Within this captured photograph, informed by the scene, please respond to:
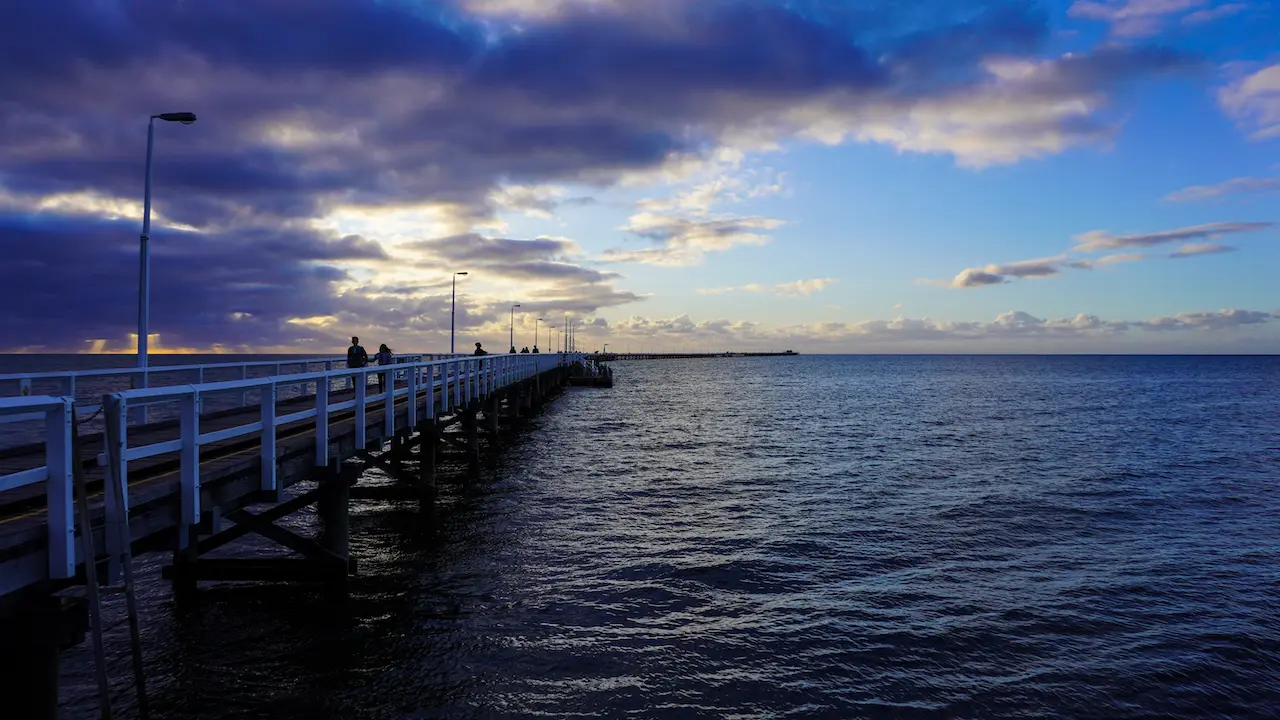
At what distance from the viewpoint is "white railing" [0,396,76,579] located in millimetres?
5070

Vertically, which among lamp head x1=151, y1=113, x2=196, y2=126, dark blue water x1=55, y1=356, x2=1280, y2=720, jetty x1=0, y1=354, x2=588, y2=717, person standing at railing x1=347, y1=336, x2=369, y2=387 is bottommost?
dark blue water x1=55, y1=356, x2=1280, y2=720

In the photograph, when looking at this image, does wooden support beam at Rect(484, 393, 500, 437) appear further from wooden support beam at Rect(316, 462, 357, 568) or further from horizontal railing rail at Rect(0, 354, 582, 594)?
horizontal railing rail at Rect(0, 354, 582, 594)

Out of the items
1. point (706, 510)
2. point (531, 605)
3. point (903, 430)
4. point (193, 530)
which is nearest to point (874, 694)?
point (531, 605)

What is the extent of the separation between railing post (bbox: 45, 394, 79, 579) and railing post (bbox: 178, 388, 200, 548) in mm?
1516

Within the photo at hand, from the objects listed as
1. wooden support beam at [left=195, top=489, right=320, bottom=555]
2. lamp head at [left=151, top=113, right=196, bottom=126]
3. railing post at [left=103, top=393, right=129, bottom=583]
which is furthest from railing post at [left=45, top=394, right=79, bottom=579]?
lamp head at [left=151, top=113, right=196, bottom=126]

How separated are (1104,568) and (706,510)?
27.1 ft

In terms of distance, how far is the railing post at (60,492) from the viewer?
5.09m

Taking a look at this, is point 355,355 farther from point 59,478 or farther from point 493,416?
point 59,478

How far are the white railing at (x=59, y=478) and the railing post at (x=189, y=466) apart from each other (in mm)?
1503

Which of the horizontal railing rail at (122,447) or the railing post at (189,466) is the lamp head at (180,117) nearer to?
the horizontal railing rail at (122,447)

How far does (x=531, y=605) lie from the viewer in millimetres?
11234

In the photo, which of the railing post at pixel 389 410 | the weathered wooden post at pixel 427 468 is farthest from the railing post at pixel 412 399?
the weathered wooden post at pixel 427 468

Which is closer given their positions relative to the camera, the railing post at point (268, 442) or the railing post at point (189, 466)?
the railing post at point (189, 466)

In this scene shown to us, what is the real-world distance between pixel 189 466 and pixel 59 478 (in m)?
1.80
